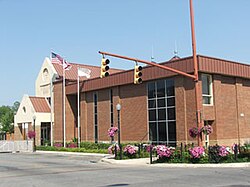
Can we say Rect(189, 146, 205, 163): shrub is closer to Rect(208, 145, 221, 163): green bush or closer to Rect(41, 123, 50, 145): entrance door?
Rect(208, 145, 221, 163): green bush

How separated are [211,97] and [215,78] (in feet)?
5.13

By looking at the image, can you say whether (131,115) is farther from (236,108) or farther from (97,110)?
(236,108)

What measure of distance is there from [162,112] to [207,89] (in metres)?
4.29

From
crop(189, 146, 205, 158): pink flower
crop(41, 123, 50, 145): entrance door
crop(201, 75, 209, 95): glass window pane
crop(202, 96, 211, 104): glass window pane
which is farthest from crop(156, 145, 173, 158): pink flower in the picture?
crop(41, 123, 50, 145): entrance door

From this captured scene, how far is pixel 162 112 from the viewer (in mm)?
32219

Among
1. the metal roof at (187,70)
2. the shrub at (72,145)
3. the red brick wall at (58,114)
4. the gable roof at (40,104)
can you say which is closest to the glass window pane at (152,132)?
the metal roof at (187,70)

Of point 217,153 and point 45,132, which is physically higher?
point 45,132

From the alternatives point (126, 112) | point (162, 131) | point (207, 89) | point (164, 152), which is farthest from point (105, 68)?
point (126, 112)

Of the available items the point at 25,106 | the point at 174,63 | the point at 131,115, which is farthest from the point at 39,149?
the point at 174,63

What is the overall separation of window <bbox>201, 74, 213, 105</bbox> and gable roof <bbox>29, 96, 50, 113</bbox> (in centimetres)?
2349

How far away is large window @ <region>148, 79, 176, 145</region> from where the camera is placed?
103 ft

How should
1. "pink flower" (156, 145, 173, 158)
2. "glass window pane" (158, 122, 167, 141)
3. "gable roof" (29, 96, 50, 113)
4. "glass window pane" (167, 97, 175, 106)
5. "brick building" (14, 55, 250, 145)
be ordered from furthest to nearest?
"gable roof" (29, 96, 50, 113) → "glass window pane" (158, 122, 167, 141) → "glass window pane" (167, 97, 175, 106) → "brick building" (14, 55, 250, 145) → "pink flower" (156, 145, 173, 158)

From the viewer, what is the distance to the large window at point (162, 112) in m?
31.3

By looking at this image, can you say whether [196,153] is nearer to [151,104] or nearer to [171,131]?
[171,131]
